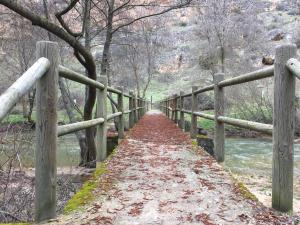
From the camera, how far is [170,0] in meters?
11.9

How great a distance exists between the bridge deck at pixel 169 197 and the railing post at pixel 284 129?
195 millimetres

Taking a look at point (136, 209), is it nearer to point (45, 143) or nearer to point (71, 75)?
point (45, 143)

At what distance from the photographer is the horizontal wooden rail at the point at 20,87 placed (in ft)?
5.96

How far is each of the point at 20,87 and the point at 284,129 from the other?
76.5 inches

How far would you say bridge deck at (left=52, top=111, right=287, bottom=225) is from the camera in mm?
2674

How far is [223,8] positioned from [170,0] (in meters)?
14.7

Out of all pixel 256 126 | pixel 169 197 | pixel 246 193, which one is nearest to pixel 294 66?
pixel 256 126

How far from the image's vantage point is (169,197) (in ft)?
10.6

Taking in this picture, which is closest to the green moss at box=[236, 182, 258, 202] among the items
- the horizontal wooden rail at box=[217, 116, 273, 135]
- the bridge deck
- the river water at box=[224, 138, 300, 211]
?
the bridge deck

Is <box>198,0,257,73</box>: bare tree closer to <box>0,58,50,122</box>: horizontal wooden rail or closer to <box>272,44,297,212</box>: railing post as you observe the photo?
<box>272,44,297,212</box>: railing post

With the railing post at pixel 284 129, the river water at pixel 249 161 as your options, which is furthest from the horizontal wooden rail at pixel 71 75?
the river water at pixel 249 161

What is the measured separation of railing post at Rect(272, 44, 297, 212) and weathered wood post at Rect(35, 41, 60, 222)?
171cm

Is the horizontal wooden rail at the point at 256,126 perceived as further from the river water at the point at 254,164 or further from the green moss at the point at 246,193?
the river water at the point at 254,164

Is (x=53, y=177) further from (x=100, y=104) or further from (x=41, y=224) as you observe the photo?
(x=100, y=104)
